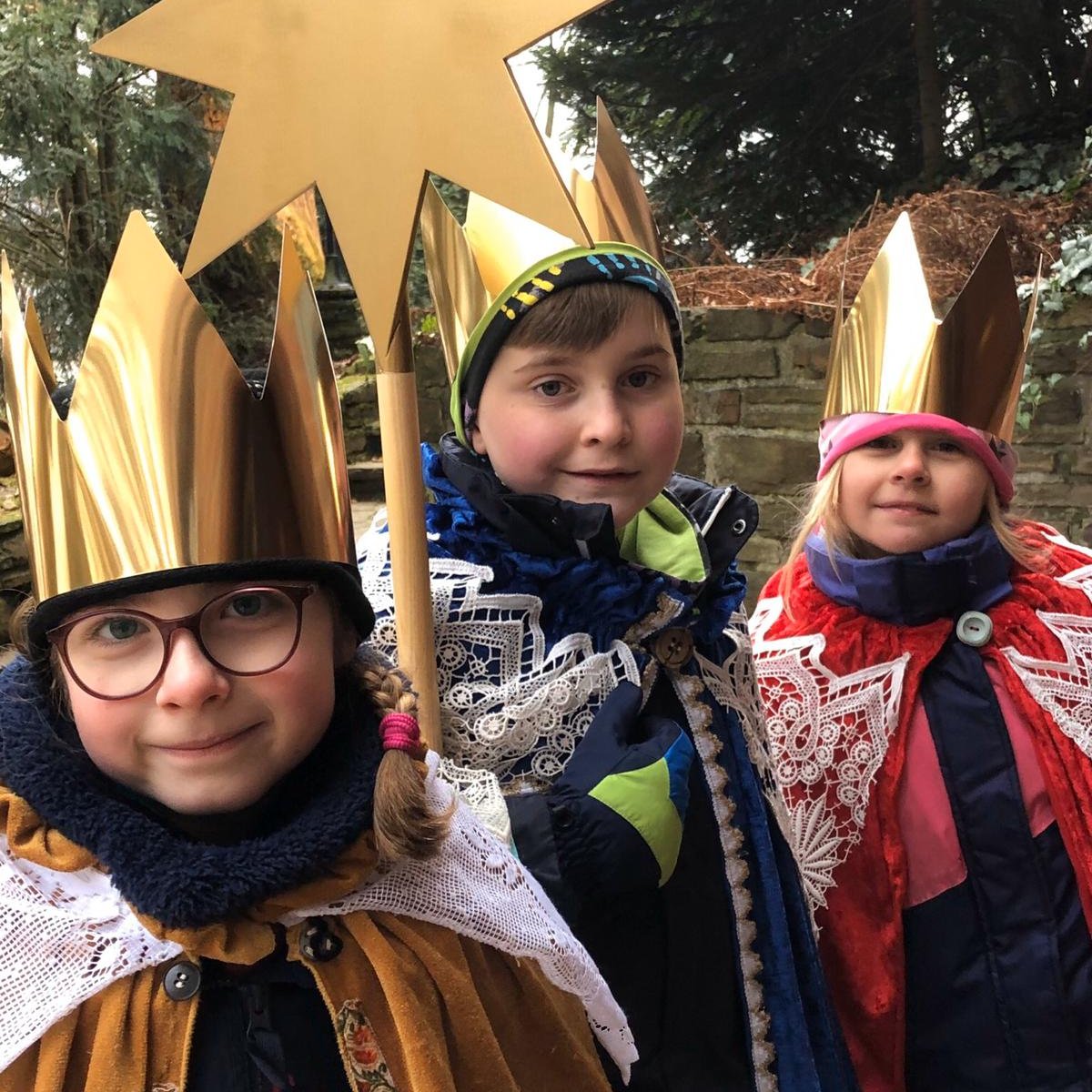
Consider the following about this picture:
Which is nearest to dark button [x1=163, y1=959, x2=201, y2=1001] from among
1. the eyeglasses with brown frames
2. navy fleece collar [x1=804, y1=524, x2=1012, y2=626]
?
the eyeglasses with brown frames

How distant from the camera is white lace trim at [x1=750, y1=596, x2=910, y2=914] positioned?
59.8 inches

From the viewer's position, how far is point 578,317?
45.6 inches

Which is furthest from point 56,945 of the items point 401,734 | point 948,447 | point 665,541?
point 948,447

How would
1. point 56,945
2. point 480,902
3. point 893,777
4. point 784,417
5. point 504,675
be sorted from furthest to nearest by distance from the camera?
point 784,417 → point 893,777 → point 504,675 → point 480,902 → point 56,945

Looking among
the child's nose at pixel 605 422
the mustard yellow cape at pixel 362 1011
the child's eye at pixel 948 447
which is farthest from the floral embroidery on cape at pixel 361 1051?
the child's eye at pixel 948 447

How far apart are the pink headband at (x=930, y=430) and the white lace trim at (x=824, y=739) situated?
0.34m

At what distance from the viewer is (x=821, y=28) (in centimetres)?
494

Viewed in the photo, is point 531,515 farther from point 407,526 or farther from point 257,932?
point 257,932

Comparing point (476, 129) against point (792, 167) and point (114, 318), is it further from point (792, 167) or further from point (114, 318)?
point (792, 167)

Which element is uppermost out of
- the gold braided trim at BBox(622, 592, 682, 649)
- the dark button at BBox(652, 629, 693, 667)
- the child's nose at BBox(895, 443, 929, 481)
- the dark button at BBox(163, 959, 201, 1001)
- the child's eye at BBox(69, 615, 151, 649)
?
the child's eye at BBox(69, 615, 151, 649)

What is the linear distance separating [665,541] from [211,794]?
71 centimetres

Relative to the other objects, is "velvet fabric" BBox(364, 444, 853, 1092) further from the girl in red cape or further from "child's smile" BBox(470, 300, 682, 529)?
the girl in red cape

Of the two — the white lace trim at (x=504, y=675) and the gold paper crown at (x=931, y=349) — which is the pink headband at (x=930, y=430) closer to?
the gold paper crown at (x=931, y=349)

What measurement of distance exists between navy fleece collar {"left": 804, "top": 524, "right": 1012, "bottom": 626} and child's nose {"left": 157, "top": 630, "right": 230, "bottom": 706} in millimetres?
1152
